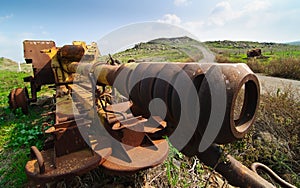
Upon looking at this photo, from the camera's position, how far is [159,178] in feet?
9.11

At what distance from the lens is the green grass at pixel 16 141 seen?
10.5ft

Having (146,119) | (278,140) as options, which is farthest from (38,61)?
(278,140)

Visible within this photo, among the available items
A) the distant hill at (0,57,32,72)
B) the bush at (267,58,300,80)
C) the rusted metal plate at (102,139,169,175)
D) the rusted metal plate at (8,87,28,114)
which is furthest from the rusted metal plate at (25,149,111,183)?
the distant hill at (0,57,32,72)

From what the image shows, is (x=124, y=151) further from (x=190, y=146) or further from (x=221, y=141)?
(x=221, y=141)

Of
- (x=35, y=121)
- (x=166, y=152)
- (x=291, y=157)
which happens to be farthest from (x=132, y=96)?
(x=35, y=121)

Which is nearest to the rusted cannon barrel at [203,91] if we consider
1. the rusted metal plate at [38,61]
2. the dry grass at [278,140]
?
the dry grass at [278,140]

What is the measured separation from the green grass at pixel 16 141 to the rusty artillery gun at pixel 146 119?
100cm

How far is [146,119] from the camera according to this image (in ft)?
7.11

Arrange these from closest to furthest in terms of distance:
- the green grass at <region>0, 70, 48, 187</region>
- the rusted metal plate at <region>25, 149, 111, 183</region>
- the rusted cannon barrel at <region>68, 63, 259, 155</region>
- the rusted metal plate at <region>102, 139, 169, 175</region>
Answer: the rusted cannon barrel at <region>68, 63, 259, 155</region>, the rusted metal plate at <region>25, 149, 111, 183</region>, the rusted metal plate at <region>102, 139, 169, 175</region>, the green grass at <region>0, 70, 48, 187</region>

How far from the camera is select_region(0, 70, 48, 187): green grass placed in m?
3.21

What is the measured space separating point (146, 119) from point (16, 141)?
12.4ft

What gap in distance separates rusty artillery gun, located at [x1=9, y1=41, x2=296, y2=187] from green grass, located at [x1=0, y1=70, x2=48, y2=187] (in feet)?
3.27

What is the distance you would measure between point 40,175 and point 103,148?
65 cm

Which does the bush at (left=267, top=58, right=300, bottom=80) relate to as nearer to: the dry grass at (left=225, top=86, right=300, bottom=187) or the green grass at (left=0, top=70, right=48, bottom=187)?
the dry grass at (left=225, top=86, right=300, bottom=187)
